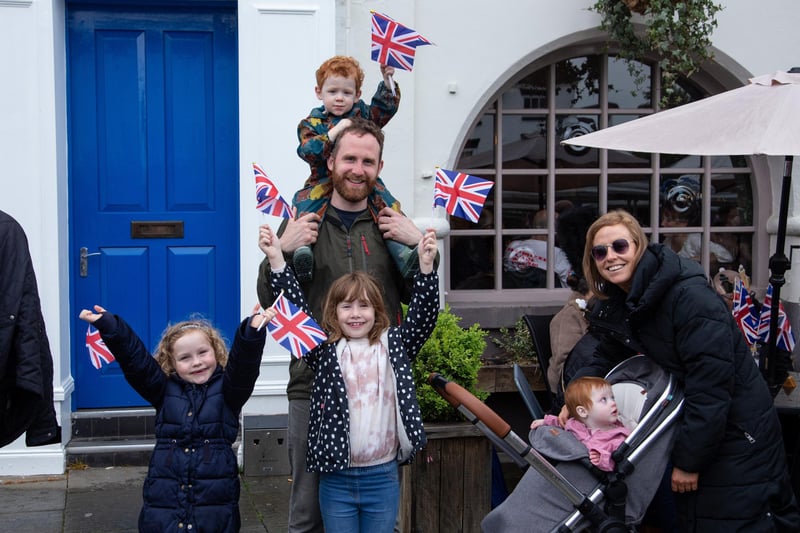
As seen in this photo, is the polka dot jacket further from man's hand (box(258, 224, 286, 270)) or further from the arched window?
the arched window

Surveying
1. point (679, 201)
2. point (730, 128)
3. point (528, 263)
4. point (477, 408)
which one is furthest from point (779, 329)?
point (477, 408)

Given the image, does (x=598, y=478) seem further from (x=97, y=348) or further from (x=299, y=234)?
(x=97, y=348)

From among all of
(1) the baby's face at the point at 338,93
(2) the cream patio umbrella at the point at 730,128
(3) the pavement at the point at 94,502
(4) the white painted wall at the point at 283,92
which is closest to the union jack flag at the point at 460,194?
(1) the baby's face at the point at 338,93

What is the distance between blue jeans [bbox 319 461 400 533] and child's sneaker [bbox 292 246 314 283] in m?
0.77

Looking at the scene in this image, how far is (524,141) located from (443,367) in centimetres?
261

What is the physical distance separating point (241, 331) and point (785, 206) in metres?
3.21

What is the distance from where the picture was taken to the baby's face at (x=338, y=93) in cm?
427

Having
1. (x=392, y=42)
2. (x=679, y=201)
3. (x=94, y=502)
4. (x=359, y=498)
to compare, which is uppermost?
(x=392, y=42)

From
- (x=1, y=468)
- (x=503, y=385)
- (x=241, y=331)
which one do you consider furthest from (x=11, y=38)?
(x=503, y=385)

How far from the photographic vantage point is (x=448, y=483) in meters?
4.54

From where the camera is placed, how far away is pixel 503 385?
20.0ft

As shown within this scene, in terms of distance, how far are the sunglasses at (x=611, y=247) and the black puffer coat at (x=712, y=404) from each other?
95mm

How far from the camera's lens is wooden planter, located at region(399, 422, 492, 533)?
450cm

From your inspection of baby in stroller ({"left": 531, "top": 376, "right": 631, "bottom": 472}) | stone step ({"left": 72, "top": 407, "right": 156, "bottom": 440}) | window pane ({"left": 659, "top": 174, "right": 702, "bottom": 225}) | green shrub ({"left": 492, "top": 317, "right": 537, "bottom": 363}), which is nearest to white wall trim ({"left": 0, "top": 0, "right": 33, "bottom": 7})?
stone step ({"left": 72, "top": 407, "right": 156, "bottom": 440})
